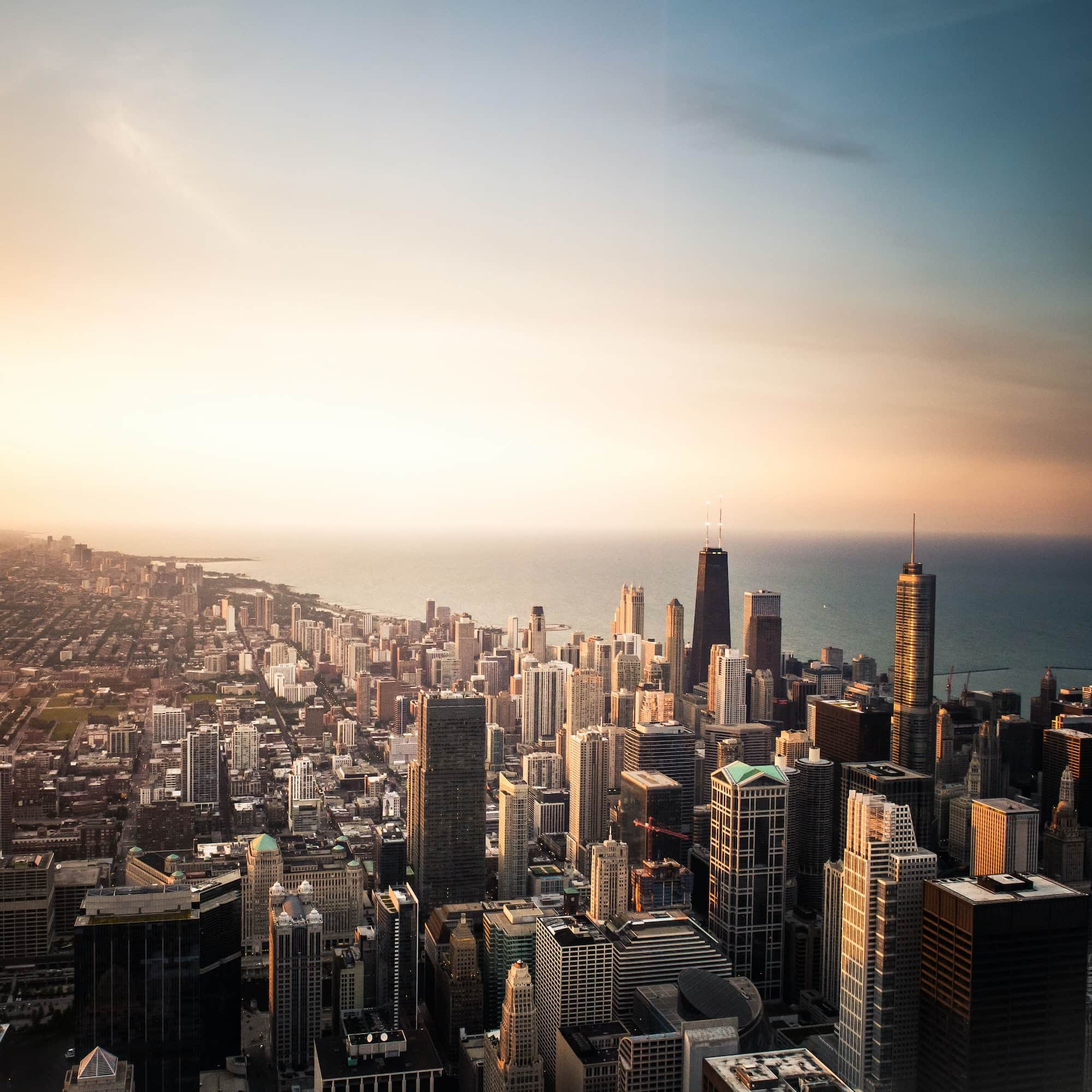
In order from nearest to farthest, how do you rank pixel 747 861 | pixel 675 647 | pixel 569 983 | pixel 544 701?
pixel 569 983 < pixel 747 861 < pixel 675 647 < pixel 544 701

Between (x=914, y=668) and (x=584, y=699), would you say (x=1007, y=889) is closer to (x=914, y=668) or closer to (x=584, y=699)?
(x=914, y=668)

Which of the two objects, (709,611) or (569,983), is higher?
(709,611)

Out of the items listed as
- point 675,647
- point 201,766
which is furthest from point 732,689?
point 201,766

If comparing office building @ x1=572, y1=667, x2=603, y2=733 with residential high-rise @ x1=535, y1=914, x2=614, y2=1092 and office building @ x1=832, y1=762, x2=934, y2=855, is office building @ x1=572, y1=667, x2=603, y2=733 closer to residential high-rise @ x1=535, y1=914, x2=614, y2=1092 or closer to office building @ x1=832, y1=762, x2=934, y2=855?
office building @ x1=832, y1=762, x2=934, y2=855

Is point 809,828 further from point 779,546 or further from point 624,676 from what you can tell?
point 624,676

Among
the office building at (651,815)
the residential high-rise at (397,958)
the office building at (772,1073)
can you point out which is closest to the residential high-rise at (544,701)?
the office building at (651,815)

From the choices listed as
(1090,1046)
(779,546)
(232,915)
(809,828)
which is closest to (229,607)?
(232,915)
